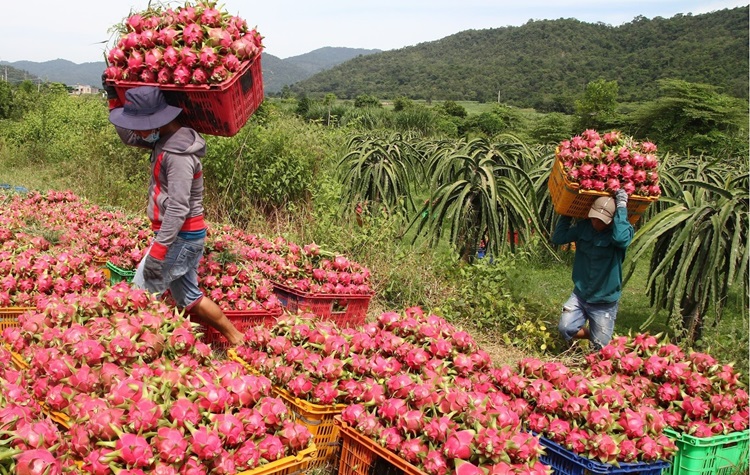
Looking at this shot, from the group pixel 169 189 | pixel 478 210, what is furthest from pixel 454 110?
pixel 169 189

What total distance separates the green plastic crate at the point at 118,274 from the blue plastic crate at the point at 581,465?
10.4 ft

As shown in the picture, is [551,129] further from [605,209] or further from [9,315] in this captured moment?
[9,315]

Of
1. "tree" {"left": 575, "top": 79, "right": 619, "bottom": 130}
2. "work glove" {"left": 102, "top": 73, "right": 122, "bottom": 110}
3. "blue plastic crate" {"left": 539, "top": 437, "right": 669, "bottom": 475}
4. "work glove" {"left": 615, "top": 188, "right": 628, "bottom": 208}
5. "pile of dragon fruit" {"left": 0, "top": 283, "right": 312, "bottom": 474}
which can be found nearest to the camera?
"pile of dragon fruit" {"left": 0, "top": 283, "right": 312, "bottom": 474}

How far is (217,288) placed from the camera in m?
4.26

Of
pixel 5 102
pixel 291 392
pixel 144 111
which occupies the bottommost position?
pixel 291 392

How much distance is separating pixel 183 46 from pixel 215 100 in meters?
0.46

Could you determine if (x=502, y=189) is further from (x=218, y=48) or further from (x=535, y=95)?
(x=535, y=95)

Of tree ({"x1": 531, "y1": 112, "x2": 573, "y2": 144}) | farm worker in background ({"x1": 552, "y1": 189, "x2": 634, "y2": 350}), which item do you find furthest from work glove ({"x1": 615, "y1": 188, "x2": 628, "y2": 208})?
tree ({"x1": 531, "y1": 112, "x2": 573, "y2": 144})

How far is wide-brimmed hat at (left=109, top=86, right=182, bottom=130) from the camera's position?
3.39 m

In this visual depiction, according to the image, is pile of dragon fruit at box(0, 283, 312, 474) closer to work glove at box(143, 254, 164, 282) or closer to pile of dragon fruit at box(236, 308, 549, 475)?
pile of dragon fruit at box(236, 308, 549, 475)

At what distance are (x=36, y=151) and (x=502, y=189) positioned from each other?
492 inches

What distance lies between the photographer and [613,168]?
14.2 feet

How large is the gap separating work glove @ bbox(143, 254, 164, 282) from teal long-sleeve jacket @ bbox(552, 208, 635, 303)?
10.3 feet

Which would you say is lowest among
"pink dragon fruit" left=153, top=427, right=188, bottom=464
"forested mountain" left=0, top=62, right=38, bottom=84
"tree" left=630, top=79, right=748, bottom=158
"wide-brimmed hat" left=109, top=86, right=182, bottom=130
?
"pink dragon fruit" left=153, top=427, right=188, bottom=464
